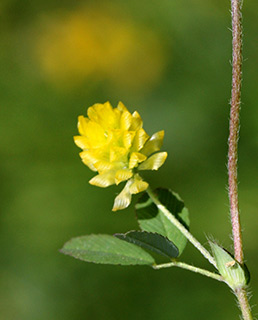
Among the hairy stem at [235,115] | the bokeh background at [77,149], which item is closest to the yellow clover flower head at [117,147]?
the hairy stem at [235,115]

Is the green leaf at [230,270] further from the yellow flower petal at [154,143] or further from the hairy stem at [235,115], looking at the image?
the yellow flower petal at [154,143]

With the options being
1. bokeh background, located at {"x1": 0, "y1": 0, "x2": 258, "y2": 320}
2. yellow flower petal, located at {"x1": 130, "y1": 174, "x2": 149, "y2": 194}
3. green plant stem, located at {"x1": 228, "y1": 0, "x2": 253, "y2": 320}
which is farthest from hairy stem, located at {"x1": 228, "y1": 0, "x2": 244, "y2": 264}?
bokeh background, located at {"x1": 0, "y1": 0, "x2": 258, "y2": 320}

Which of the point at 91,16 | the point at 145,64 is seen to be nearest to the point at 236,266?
the point at 145,64

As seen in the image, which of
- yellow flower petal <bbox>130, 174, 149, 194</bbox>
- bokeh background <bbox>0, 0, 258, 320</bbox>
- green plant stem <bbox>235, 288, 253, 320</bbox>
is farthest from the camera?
bokeh background <bbox>0, 0, 258, 320</bbox>

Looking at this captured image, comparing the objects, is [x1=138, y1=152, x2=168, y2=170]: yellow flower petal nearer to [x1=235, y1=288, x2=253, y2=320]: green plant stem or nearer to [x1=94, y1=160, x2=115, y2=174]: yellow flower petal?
[x1=94, y1=160, x2=115, y2=174]: yellow flower petal

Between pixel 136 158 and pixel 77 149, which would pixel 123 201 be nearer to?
pixel 136 158
